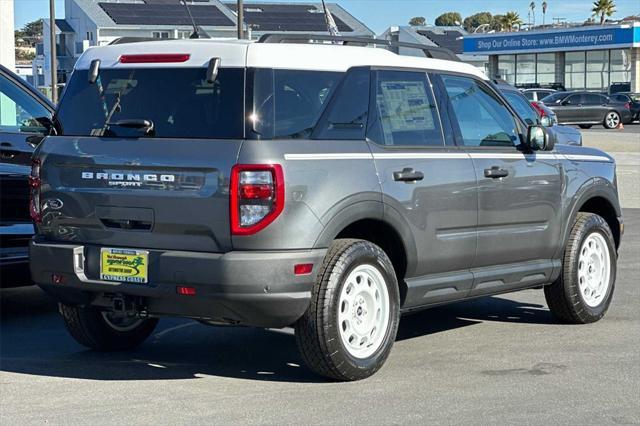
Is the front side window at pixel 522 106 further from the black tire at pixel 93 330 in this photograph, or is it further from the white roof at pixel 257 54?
the black tire at pixel 93 330

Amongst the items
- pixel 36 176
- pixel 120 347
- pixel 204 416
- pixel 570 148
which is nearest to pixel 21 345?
pixel 120 347

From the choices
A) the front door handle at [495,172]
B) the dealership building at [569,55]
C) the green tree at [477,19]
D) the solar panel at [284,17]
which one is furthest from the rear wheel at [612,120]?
the green tree at [477,19]

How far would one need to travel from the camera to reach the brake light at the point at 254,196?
6.37 metres

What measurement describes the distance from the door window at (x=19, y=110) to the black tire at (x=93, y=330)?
1.95 meters

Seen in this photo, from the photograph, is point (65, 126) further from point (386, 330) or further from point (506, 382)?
point (506, 382)

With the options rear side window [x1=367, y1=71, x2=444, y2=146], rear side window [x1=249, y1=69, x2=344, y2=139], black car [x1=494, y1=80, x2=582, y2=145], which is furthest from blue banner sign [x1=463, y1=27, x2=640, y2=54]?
rear side window [x1=249, y1=69, x2=344, y2=139]

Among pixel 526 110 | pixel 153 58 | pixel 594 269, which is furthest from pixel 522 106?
pixel 153 58

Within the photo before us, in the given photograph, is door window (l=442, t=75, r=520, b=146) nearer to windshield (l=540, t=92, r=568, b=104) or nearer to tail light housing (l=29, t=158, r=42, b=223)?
tail light housing (l=29, t=158, r=42, b=223)

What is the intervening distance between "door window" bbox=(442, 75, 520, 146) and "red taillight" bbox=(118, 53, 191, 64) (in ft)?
6.10

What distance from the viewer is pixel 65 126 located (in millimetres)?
7238

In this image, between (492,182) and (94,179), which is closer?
(94,179)

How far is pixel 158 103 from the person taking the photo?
689 cm

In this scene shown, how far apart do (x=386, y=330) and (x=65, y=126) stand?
230cm

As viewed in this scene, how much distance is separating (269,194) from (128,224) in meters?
0.92
